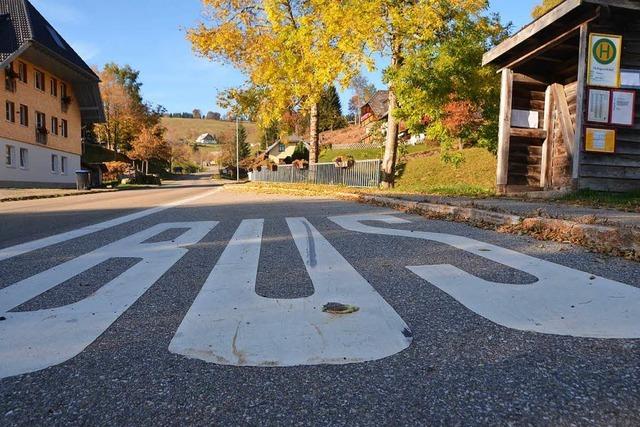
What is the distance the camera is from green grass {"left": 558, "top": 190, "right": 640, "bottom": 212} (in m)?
7.55

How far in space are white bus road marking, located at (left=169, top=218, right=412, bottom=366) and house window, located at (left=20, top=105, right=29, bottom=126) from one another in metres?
32.1

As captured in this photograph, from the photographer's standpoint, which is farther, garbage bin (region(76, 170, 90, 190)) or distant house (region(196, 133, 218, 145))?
distant house (region(196, 133, 218, 145))

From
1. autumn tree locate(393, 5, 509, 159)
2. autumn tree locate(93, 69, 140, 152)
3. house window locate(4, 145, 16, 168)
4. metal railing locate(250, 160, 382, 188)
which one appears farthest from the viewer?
autumn tree locate(93, 69, 140, 152)

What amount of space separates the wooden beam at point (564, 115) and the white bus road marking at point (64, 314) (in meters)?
10.3

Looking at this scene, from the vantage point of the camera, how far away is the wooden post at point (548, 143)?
13016mm

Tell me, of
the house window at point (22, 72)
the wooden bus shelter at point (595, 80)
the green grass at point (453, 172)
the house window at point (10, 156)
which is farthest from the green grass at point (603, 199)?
the house window at point (22, 72)

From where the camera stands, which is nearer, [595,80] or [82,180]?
[595,80]

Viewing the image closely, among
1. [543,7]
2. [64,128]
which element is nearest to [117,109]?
[64,128]

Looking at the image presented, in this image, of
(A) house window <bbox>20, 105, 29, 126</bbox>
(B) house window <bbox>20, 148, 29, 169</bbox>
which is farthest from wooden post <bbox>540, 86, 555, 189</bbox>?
(A) house window <bbox>20, 105, 29, 126</bbox>

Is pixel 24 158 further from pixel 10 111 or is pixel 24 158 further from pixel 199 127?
pixel 199 127

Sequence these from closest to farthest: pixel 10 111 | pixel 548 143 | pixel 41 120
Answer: pixel 548 143
pixel 10 111
pixel 41 120

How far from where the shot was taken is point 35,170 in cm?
3045

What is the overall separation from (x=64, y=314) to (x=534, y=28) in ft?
36.9

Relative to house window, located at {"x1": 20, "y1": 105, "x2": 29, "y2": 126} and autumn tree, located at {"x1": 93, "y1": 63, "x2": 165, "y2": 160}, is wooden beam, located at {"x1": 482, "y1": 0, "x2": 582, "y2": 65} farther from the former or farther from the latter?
autumn tree, located at {"x1": 93, "y1": 63, "x2": 165, "y2": 160}
